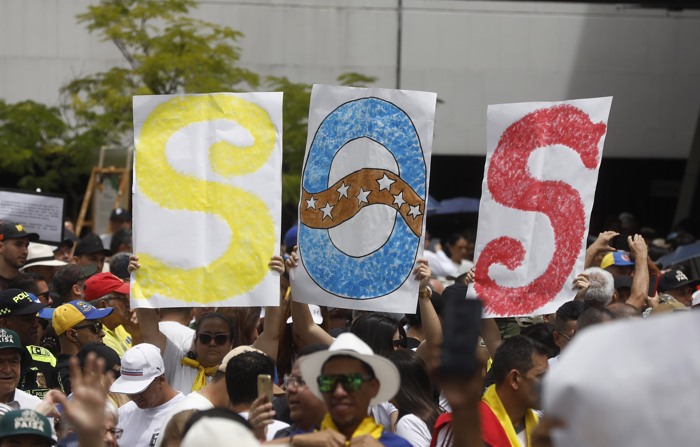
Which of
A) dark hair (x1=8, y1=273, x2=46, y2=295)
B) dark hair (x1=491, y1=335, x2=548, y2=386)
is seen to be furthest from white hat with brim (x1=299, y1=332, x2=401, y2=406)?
dark hair (x1=8, y1=273, x2=46, y2=295)

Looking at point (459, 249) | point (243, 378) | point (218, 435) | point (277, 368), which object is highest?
point (218, 435)

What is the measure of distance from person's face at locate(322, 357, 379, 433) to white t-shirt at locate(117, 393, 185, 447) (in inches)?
56.3

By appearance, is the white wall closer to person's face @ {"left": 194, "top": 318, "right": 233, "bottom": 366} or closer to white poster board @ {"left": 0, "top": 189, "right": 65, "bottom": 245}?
white poster board @ {"left": 0, "top": 189, "right": 65, "bottom": 245}

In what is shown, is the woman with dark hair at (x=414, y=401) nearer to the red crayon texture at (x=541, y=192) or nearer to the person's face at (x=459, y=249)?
the red crayon texture at (x=541, y=192)

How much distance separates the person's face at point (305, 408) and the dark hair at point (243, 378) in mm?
256

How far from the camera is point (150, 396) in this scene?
4.32 metres

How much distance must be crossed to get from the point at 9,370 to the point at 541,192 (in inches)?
140

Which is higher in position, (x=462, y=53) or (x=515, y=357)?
(x=462, y=53)

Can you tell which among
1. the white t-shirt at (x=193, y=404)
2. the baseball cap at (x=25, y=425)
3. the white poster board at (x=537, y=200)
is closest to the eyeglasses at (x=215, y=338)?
the white t-shirt at (x=193, y=404)

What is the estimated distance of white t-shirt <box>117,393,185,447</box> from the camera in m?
4.23

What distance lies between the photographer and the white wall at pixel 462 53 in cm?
1967

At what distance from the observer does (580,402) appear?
1.75 metres

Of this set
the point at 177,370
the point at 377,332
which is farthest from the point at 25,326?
the point at 377,332

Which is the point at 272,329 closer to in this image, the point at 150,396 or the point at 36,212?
the point at 150,396
